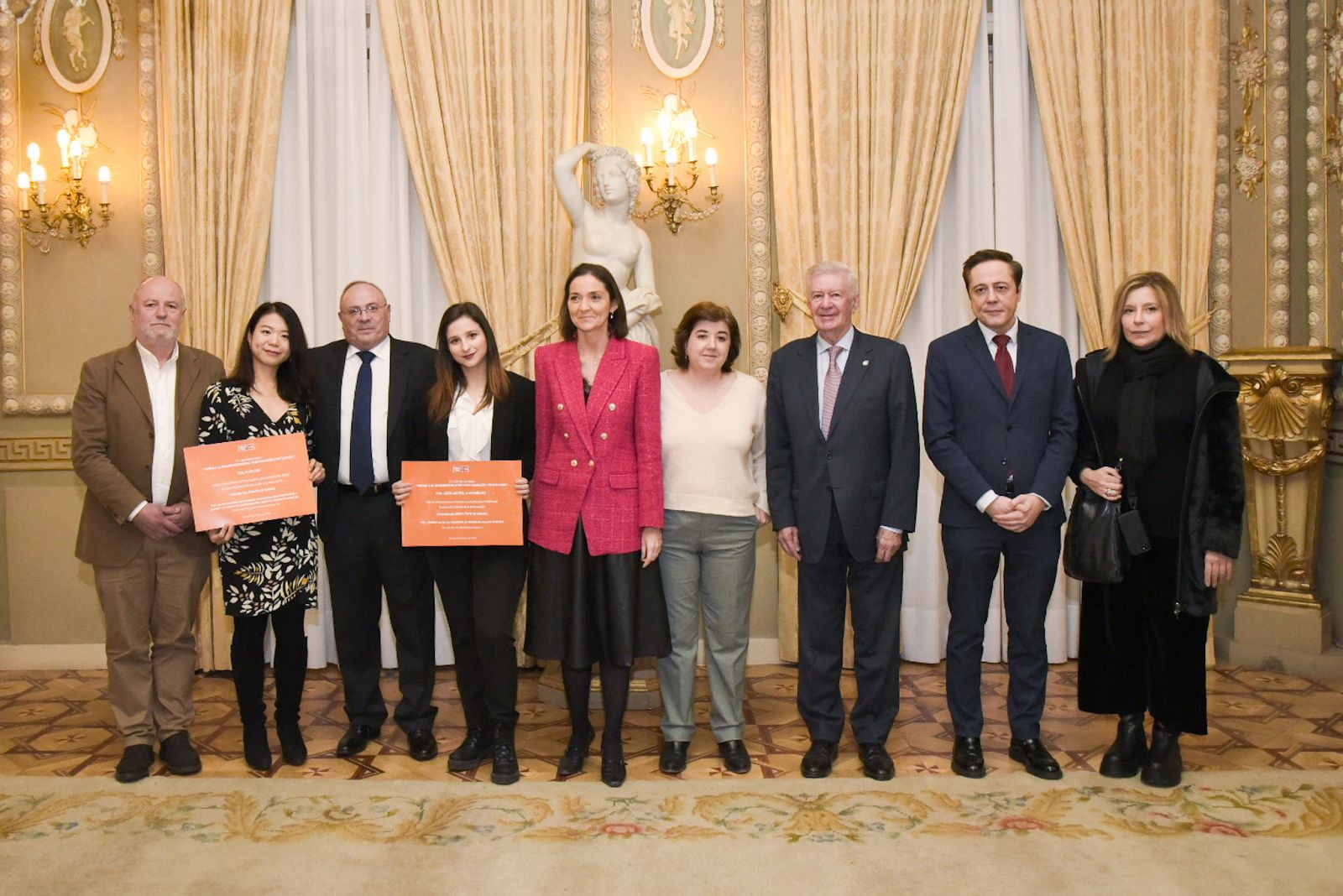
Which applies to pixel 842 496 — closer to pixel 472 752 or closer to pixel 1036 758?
pixel 1036 758

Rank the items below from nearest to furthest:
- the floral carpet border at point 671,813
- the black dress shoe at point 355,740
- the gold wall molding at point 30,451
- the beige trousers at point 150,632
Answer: the floral carpet border at point 671,813, the beige trousers at point 150,632, the black dress shoe at point 355,740, the gold wall molding at point 30,451

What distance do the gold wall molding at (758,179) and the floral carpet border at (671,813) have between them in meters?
2.24

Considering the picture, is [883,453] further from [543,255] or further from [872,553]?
[543,255]

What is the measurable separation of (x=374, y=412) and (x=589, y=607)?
0.99 metres

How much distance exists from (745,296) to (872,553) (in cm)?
191

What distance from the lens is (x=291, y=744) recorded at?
3.23 metres

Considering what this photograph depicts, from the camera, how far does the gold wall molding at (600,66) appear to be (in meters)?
4.52

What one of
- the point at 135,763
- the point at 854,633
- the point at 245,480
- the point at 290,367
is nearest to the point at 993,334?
the point at 854,633

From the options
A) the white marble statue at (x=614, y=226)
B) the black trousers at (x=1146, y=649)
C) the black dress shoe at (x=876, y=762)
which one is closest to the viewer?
the black trousers at (x=1146, y=649)

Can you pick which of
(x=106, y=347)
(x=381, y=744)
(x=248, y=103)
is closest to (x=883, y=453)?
(x=381, y=744)

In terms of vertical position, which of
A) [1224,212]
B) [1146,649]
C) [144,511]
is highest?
[1224,212]

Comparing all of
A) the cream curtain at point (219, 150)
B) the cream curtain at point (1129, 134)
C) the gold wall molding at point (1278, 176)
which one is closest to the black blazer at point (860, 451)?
the cream curtain at point (1129, 134)

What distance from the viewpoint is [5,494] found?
4.56 meters

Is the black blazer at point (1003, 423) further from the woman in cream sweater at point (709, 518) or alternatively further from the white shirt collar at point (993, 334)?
the woman in cream sweater at point (709, 518)
